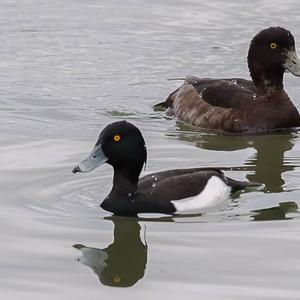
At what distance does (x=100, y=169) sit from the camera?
481 inches

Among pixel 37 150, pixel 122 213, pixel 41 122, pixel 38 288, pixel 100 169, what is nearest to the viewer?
pixel 38 288

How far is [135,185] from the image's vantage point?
435 inches

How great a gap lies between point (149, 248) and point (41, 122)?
470 centimetres

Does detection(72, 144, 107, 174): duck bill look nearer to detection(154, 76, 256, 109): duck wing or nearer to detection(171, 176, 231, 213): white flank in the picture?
detection(171, 176, 231, 213): white flank

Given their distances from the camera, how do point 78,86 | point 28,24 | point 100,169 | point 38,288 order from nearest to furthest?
point 38,288, point 100,169, point 78,86, point 28,24

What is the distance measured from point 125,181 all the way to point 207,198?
73 centimetres

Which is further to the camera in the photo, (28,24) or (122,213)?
(28,24)

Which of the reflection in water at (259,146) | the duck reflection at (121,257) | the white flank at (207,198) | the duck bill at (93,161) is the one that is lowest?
the duck reflection at (121,257)

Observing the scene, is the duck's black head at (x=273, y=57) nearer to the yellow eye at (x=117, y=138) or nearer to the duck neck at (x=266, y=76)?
the duck neck at (x=266, y=76)

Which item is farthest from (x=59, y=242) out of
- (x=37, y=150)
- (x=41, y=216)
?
(x=37, y=150)

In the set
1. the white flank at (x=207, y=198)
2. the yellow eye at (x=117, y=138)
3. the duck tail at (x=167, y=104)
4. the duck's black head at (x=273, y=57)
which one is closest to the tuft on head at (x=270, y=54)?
the duck's black head at (x=273, y=57)

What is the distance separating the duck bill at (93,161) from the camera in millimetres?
10836

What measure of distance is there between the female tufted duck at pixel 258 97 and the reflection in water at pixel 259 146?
5.9 inches

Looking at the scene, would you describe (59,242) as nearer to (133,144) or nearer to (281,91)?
(133,144)
